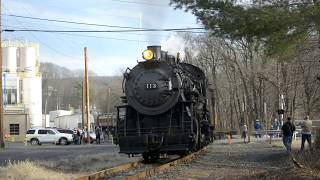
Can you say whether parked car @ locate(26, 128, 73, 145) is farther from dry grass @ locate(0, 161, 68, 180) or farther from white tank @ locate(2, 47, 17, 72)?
white tank @ locate(2, 47, 17, 72)

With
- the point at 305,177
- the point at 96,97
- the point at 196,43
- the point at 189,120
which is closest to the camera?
the point at 305,177

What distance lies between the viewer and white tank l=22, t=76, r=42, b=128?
8169 centimetres

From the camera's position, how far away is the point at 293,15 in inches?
593

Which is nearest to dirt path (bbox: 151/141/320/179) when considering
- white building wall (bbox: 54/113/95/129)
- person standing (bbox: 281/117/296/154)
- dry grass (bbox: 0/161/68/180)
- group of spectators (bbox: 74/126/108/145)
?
person standing (bbox: 281/117/296/154)

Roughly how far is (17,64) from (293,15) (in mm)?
74545

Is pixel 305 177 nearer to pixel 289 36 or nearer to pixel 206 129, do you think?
pixel 289 36

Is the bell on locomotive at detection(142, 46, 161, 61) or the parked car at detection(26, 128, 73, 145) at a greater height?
the bell on locomotive at detection(142, 46, 161, 61)

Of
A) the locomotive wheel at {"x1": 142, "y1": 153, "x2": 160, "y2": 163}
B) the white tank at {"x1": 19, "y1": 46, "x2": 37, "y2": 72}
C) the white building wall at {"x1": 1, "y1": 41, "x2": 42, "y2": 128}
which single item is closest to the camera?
the locomotive wheel at {"x1": 142, "y1": 153, "x2": 160, "y2": 163}

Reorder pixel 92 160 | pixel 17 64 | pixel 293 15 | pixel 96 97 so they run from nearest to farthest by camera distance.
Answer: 1. pixel 293 15
2. pixel 92 160
3. pixel 17 64
4. pixel 96 97

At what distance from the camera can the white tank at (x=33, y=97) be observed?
8169 centimetres

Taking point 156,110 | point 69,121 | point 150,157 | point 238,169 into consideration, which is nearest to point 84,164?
point 150,157

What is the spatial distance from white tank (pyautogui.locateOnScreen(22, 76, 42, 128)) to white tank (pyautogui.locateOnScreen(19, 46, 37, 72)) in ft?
7.46

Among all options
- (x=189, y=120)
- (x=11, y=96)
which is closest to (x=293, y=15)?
(x=189, y=120)

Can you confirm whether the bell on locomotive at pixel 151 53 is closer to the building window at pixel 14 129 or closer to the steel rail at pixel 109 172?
the steel rail at pixel 109 172
